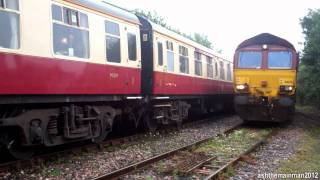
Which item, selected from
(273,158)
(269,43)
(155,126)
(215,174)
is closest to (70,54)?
(215,174)

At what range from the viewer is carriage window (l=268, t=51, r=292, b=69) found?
18391mm

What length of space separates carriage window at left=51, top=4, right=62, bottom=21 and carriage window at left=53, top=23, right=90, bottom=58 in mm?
135

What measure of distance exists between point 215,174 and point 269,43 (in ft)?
35.6

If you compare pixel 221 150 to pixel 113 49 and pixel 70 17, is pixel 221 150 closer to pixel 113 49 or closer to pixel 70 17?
pixel 113 49

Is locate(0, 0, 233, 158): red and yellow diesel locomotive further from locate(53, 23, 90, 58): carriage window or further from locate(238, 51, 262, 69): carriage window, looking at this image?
locate(238, 51, 262, 69): carriage window

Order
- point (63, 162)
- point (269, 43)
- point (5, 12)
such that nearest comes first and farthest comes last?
point (5, 12) → point (63, 162) → point (269, 43)

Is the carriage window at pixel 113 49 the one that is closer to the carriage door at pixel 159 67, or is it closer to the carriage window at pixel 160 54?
the carriage door at pixel 159 67

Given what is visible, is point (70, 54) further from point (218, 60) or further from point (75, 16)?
point (218, 60)

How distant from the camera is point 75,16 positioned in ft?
34.6

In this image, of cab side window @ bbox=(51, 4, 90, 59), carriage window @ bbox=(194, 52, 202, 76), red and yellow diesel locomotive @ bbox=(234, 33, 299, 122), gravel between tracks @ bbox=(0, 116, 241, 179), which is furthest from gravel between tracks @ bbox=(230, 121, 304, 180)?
carriage window @ bbox=(194, 52, 202, 76)

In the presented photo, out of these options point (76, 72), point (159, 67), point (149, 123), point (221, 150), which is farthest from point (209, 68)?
point (76, 72)

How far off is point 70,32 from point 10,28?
1.84 meters

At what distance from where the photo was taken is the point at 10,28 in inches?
340

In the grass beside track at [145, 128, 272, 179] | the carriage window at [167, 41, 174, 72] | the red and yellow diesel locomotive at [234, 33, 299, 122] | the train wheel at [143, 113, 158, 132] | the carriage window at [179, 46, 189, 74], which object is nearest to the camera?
the grass beside track at [145, 128, 272, 179]
